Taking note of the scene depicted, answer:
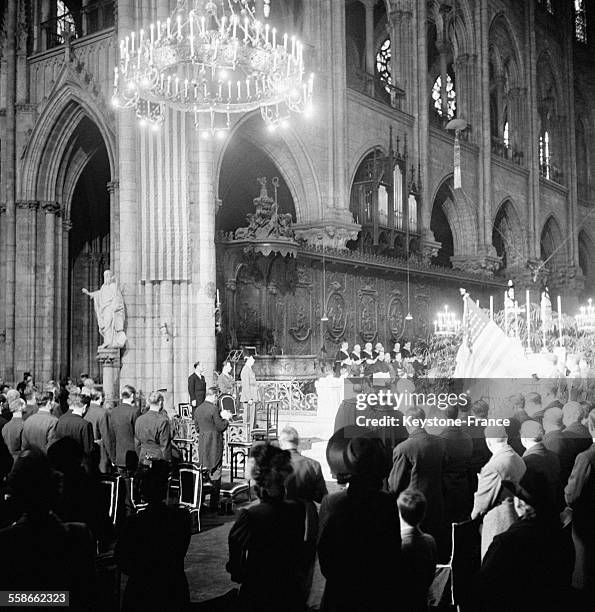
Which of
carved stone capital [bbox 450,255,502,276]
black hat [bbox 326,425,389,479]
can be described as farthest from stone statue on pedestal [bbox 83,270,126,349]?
carved stone capital [bbox 450,255,502,276]

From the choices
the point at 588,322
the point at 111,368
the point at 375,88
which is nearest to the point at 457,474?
the point at 111,368

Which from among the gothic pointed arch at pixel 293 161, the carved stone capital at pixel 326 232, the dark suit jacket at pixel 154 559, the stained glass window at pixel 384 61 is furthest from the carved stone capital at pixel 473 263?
the dark suit jacket at pixel 154 559

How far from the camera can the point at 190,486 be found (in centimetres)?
723

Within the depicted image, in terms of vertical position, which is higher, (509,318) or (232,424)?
(509,318)

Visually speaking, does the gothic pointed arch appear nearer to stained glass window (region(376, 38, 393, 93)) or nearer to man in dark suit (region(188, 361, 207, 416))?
man in dark suit (region(188, 361, 207, 416))

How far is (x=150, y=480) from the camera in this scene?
3.55 m

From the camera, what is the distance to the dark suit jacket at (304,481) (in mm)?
4602

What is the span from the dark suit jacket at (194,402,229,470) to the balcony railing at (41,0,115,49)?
1340 centimetres

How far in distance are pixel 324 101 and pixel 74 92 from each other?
265 inches

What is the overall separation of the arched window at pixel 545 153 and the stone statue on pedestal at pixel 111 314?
26.4 meters

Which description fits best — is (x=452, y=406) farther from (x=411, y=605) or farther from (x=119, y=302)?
(x=119, y=302)

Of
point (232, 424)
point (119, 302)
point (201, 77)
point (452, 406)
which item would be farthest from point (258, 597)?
point (119, 302)

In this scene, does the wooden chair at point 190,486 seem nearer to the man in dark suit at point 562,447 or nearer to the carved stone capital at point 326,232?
the man in dark suit at point 562,447

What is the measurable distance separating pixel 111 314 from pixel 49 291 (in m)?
4.60
